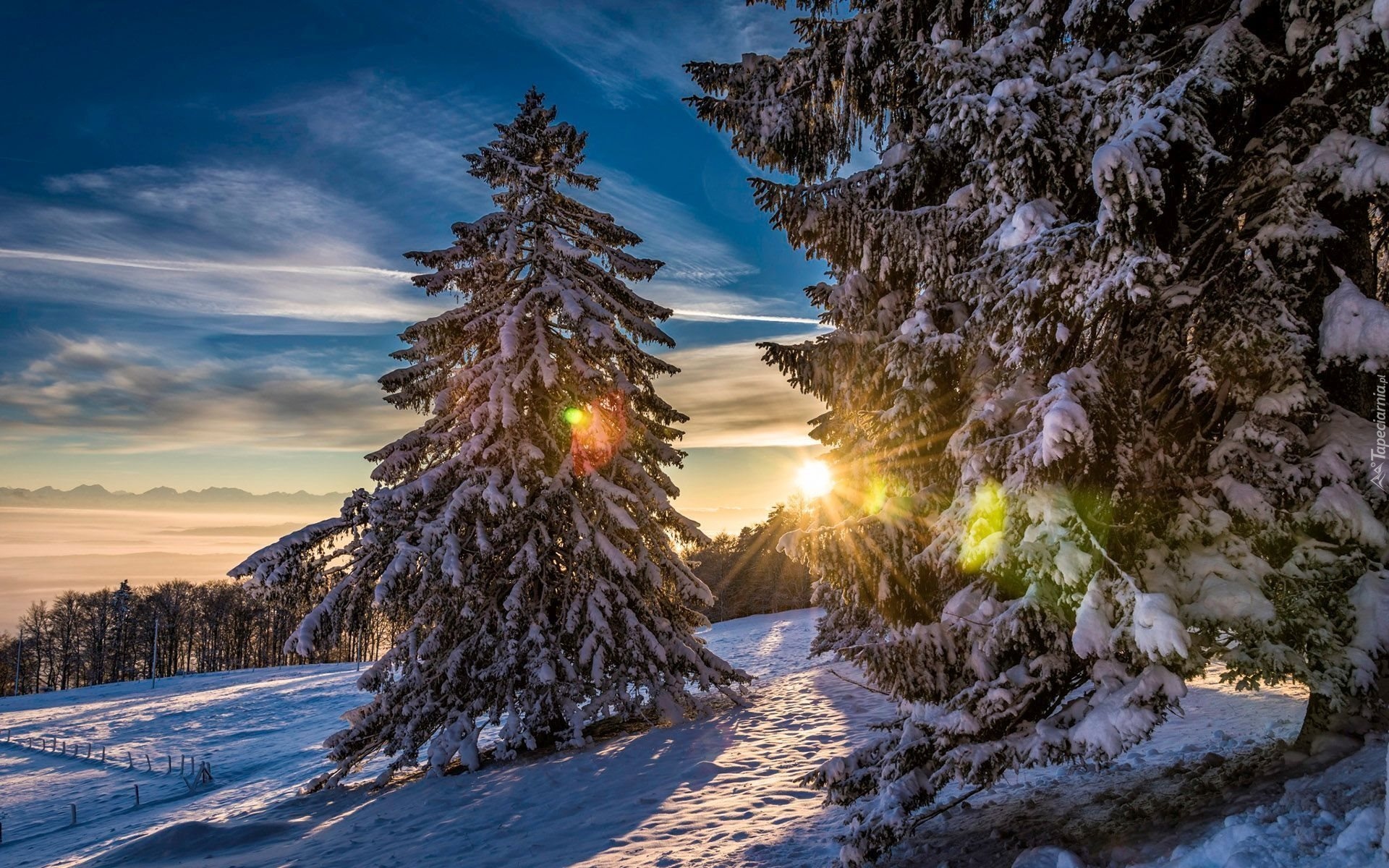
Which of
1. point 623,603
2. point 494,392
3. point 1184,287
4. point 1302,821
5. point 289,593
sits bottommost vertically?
point 1302,821

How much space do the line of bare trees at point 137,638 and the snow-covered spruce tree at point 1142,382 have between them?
258 feet

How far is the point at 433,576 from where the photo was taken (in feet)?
35.8

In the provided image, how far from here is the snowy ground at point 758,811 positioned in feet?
13.4

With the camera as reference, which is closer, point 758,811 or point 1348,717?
point 1348,717

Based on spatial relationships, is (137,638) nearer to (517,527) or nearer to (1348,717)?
(517,527)

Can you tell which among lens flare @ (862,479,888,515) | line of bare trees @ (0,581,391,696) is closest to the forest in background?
line of bare trees @ (0,581,391,696)

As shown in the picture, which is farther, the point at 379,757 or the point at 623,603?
the point at 379,757

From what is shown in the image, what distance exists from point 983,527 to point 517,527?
865 cm

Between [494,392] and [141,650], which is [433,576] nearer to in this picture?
[494,392]

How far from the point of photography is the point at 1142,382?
4.91 metres

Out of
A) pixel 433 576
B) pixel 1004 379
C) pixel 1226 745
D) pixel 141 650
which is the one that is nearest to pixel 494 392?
pixel 433 576

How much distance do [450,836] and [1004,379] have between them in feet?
26.5

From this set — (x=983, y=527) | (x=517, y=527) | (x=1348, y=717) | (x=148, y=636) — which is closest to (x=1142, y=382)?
(x=983, y=527)

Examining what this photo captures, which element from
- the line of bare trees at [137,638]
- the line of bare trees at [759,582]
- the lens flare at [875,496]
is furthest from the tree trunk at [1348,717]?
the line of bare trees at [137,638]
